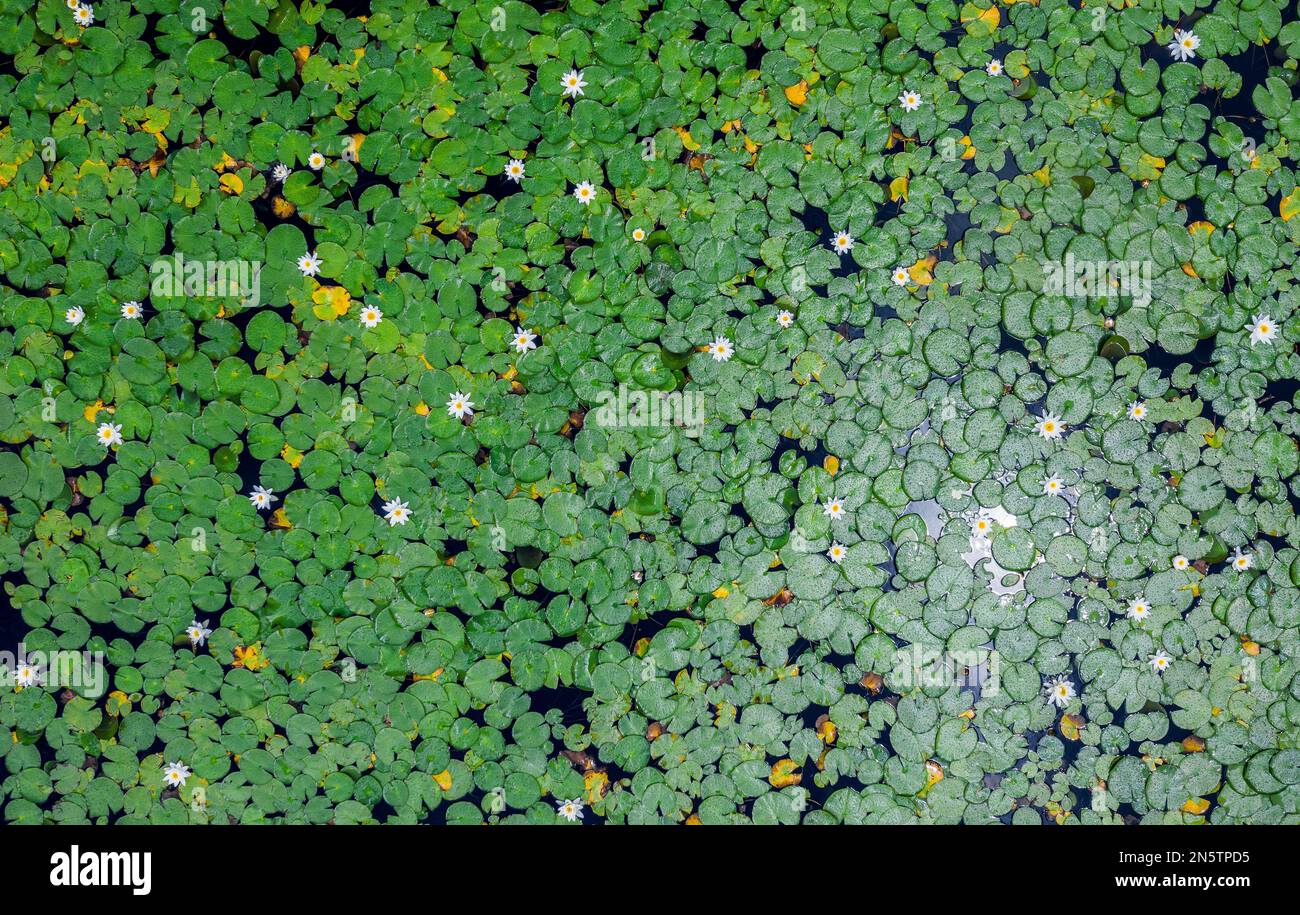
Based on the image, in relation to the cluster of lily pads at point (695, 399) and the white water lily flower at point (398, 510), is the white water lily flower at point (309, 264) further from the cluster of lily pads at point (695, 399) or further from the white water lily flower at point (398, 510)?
the white water lily flower at point (398, 510)

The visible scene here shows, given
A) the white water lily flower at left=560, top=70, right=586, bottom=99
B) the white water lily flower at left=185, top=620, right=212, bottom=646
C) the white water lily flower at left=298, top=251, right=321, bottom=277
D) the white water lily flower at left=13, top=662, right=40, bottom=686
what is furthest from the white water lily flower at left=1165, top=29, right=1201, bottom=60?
the white water lily flower at left=13, top=662, right=40, bottom=686

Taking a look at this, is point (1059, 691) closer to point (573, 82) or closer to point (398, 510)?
point (398, 510)

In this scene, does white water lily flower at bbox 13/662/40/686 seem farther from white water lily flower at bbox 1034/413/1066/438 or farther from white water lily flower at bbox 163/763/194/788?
white water lily flower at bbox 1034/413/1066/438

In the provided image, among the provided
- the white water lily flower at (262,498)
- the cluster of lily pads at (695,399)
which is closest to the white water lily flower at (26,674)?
the cluster of lily pads at (695,399)

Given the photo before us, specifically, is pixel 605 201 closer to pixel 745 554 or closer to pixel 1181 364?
pixel 745 554

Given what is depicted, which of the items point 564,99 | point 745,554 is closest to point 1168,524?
point 745,554

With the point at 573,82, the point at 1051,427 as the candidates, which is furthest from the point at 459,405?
the point at 1051,427
